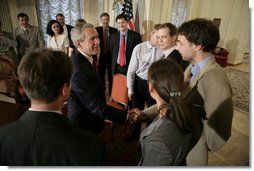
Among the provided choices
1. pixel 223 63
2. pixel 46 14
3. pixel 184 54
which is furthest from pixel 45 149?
pixel 223 63

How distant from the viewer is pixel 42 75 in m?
0.77

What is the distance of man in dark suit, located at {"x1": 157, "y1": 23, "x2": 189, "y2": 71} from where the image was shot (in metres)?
2.13

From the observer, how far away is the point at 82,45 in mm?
1566

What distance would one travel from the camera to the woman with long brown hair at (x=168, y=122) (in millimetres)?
881

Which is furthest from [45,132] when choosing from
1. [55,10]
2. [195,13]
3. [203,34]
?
[195,13]

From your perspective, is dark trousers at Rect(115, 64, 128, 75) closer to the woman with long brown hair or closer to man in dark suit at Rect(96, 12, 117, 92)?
man in dark suit at Rect(96, 12, 117, 92)

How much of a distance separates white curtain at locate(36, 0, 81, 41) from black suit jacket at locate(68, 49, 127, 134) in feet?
14.3

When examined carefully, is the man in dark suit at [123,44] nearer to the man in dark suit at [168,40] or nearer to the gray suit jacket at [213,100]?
the man in dark suit at [168,40]

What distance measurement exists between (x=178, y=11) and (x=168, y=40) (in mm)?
5729

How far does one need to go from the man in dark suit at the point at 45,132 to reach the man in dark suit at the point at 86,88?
0.59m

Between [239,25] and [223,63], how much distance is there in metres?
1.57

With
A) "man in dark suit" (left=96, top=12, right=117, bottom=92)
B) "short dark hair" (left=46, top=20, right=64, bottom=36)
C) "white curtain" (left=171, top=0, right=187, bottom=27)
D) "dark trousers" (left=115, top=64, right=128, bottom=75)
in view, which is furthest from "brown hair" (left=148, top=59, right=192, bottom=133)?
"white curtain" (left=171, top=0, right=187, bottom=27)

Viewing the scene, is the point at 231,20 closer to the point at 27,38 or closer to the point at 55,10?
the point at 55,10

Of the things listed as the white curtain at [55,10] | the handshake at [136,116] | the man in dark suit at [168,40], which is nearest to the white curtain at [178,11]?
the white curtain at [55,10]
